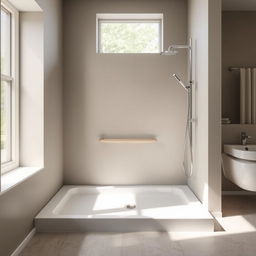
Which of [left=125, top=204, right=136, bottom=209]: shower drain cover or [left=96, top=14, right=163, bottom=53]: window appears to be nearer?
[left=125, top=204, right=136, bottom=209]: shower drain cover

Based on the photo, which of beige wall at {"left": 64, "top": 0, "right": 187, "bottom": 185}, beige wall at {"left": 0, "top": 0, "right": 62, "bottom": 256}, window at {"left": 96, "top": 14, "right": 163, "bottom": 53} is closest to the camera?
beige wall at {"left": 0, "top": 0, "right": 62, "bottom": 256}

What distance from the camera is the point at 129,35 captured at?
147 inches

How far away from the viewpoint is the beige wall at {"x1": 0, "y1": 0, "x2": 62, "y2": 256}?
6.47 ft

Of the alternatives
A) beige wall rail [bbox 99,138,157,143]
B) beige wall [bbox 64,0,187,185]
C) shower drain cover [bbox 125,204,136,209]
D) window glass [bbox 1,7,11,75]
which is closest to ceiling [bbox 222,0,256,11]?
beige wall [bbox 64,0,187,185]

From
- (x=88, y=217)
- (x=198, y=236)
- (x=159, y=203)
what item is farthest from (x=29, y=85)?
(x=198, y=236)

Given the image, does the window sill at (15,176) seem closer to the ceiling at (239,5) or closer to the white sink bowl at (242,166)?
the white sink bowl at (242,166)

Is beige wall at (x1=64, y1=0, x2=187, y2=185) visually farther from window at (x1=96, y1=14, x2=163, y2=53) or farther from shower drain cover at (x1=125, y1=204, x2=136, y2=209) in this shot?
shower drain cover at (x1=125, y1=204, x2=136, y2=209)

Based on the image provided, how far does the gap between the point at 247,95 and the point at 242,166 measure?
1.19 meters

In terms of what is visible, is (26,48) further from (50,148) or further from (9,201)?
(9,201)

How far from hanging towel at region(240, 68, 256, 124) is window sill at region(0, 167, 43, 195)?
253 centimetres

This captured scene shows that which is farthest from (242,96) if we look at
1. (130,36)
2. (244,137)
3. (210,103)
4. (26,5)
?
(26,5)

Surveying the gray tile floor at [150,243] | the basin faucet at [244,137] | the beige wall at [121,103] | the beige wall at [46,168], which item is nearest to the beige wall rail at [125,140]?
the beige wall at [121,103]

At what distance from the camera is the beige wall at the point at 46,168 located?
6.47 ft

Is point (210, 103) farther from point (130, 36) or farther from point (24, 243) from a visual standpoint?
point (24, 243)
